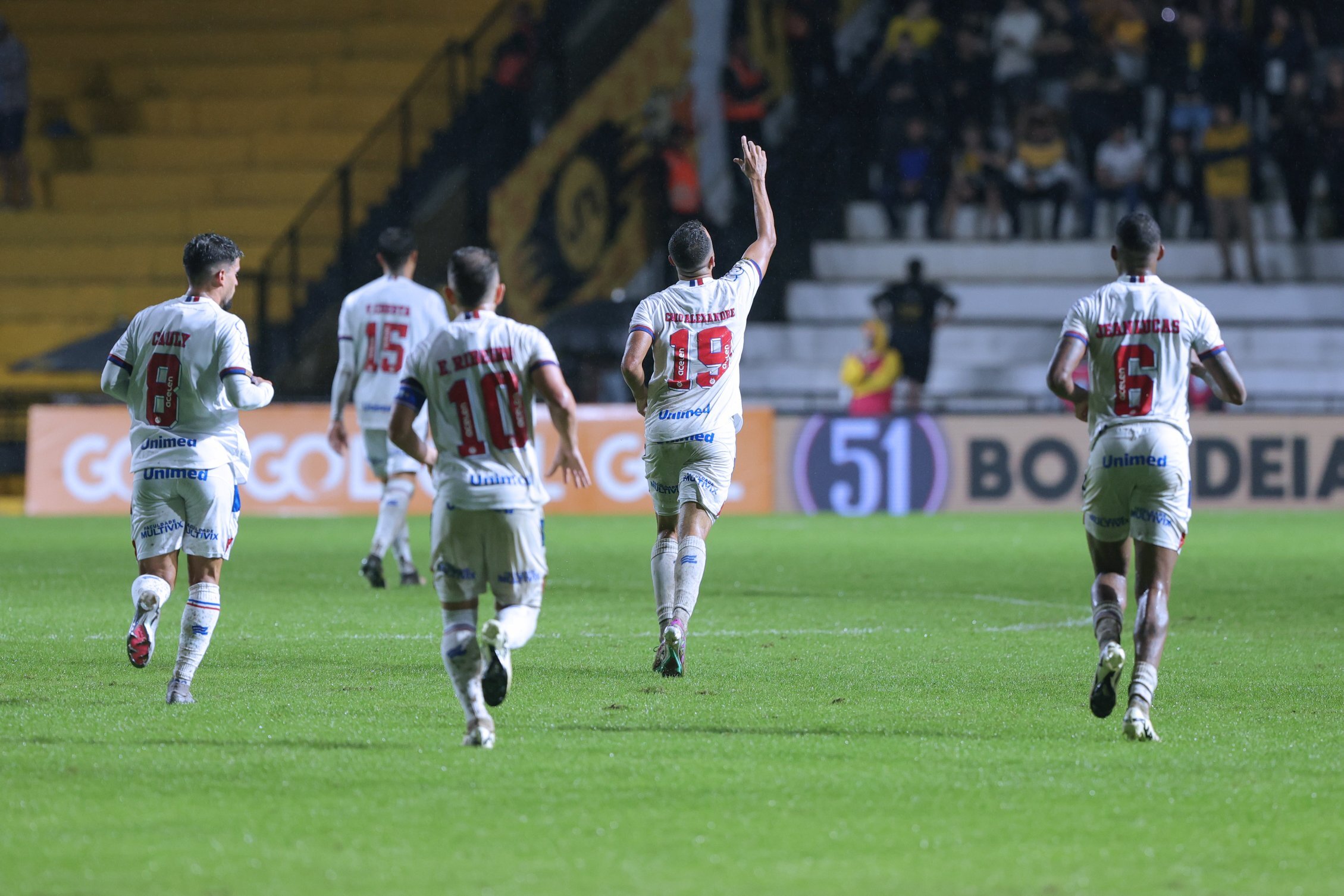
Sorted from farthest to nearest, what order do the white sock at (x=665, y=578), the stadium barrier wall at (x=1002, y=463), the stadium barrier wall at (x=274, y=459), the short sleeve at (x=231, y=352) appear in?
the stadium barrier wall at (x=1002, y=463)
the stadium barrier wall at (x=274, y=459)
the white sock at (x=665, y=578)
the short sleeve at (x=231, y=352)

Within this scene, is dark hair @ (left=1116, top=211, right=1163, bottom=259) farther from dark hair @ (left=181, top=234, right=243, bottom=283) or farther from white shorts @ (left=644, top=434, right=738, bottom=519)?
dark hair @ (left=181, top=234, right=243, bottom=283)

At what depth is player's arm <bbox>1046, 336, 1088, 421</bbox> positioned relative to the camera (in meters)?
6.27

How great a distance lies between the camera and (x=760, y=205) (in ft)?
27.6

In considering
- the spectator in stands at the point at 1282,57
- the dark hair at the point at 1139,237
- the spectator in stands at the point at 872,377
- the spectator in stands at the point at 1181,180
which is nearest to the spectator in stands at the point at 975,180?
the spectator in stands at the point at 1181,180

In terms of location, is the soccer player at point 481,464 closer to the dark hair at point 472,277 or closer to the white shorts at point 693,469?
the dark hair at point 472,277

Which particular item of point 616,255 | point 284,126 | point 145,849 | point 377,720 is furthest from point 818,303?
point 145,849

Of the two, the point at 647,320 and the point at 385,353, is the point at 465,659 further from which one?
the point at 385,353

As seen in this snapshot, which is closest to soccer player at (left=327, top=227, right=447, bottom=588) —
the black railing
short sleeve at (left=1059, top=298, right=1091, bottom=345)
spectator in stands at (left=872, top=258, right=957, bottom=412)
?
short sleeve at (left=1059, top=298, right=1091, bottom=345)

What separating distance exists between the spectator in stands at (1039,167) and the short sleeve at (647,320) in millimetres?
17894

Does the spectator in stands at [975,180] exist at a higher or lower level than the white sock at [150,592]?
higher

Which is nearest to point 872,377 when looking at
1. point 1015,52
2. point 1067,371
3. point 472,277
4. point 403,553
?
point 1015,52

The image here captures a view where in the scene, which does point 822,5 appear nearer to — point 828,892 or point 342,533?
point 342,533

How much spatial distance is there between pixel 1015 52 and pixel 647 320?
768 inches

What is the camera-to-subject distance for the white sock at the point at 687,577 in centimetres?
791
